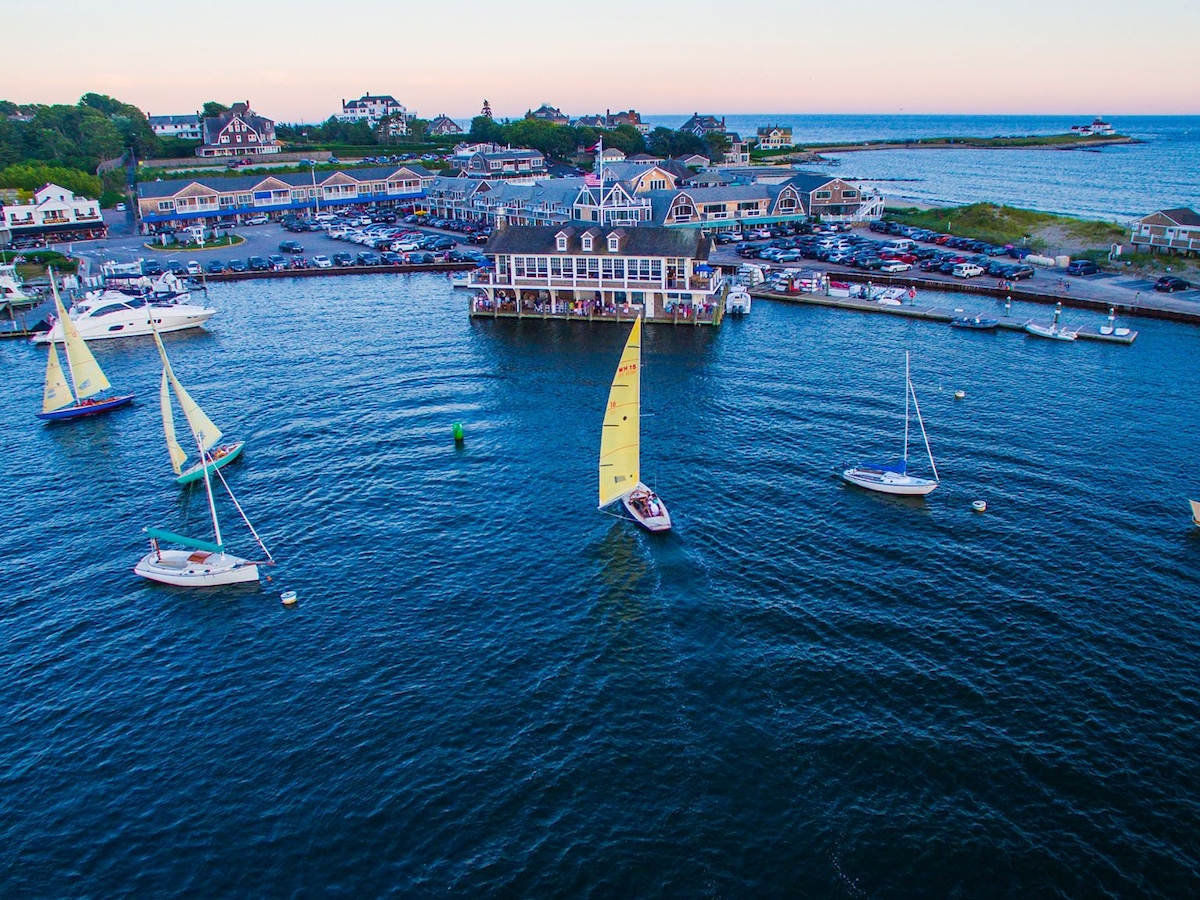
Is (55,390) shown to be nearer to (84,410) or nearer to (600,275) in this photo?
(84,410)

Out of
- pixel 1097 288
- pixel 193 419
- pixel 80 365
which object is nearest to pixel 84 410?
pixel 80 365

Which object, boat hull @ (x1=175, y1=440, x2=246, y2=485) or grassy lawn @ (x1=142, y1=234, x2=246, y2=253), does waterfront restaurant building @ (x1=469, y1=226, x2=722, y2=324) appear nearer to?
boat hull @ (x1=175, y1=440, x2=246, y2=485)

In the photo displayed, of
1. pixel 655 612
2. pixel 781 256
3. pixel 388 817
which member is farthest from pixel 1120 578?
pixel 781 256

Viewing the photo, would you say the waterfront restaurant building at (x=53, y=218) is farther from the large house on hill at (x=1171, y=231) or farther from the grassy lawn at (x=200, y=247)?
the large house on hill at (x=1171, y=231)

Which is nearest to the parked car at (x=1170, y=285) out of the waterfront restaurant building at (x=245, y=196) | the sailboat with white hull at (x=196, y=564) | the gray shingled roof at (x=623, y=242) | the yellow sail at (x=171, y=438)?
the gray shingled roof at (x=623, y=242)

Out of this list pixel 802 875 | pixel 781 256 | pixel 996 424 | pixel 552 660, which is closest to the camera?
pixel 802 875

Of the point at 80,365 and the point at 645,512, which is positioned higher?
the point at 80,365

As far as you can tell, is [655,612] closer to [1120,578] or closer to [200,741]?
[200,741]

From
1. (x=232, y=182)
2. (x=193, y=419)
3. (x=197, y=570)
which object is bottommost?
(x=197, y=570)
